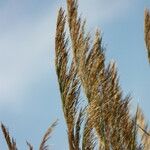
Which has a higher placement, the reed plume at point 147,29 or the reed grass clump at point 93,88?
the reed plume at point 147,29

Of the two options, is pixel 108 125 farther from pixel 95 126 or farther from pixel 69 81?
pixel 69 81

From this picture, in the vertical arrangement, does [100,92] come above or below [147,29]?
below

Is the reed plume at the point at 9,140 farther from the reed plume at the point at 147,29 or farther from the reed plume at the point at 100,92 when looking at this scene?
the reed plume at the point at 147,29

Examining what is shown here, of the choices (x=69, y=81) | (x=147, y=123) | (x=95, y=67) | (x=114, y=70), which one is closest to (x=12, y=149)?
(x=69, y=81)

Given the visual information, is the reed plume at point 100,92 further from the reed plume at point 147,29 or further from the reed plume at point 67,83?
the reed plume at point 147,29

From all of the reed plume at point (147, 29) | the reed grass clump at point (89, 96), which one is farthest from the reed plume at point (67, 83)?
the reed plume at point (147, 29)

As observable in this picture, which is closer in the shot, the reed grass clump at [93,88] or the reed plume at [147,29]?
the reed grass clump at [93,88]

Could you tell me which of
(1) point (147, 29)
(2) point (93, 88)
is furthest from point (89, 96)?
(1) point (147, 29)

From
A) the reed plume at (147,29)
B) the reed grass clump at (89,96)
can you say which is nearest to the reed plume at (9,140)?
the reed grass clump at (89,96)

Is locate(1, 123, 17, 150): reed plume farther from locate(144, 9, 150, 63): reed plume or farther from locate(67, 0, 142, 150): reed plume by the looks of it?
locate(144, 9, 150, 63): reed plume

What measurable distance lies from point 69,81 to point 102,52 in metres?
0.61

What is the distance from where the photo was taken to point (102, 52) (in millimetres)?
4301

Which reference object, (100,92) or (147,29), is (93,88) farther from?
(147,29)

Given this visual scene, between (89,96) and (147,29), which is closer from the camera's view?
(89,96)
